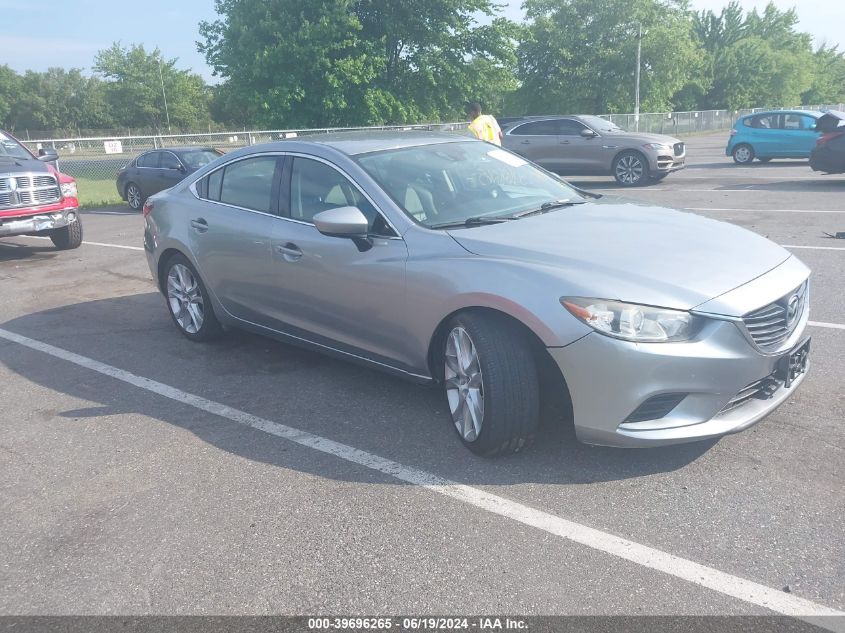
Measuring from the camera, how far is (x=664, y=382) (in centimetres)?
332

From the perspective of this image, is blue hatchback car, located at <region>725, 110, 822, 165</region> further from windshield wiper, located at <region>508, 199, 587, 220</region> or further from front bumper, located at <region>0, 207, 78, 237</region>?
windshield wiper, located at <region>508, 199, 587, 220</region>

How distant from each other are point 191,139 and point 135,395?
20086 millimetres

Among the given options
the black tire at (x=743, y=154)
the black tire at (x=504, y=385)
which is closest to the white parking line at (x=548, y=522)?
the black tire at (x=504, y=385)

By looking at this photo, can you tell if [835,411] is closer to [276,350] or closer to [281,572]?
[281,572]

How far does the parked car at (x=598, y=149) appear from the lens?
17.4m

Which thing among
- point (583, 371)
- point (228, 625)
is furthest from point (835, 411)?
point (228, 625)

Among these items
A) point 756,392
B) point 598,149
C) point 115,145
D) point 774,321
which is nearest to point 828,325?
point 774,321

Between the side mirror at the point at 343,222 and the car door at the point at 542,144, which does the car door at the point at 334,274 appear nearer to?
the side mirror at the point at 343,222

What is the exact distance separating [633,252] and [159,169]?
1525 centimetres

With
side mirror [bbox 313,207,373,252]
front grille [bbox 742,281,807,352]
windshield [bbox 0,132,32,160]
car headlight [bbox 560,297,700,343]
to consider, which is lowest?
front grille [bbox 742,281,807,352]

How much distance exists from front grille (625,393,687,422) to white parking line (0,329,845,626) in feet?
1.78

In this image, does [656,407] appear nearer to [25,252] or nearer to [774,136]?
[25,252]

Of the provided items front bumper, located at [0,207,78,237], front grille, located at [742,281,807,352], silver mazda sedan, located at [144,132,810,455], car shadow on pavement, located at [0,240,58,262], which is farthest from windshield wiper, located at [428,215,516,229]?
car shadow on pavement, located at [0,240,58,262]

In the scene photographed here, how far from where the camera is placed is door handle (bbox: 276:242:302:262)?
486cm
